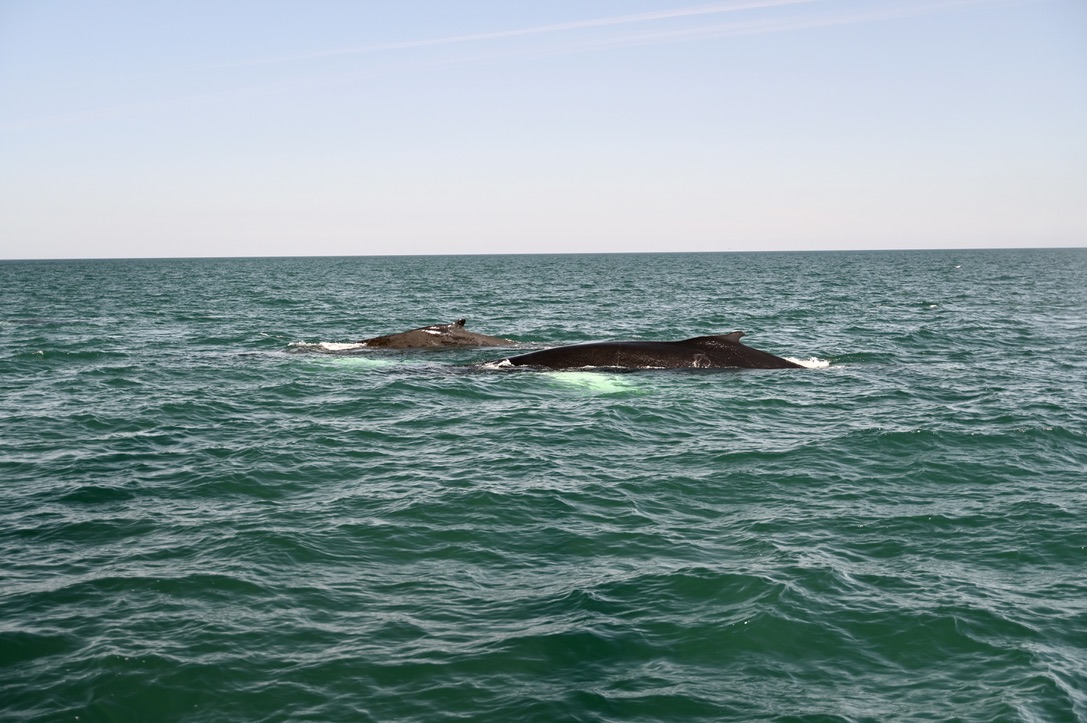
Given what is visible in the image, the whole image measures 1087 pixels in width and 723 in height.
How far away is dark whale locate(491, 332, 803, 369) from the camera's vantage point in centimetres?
2455

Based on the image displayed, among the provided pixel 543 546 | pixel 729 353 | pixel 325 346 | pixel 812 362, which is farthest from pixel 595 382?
pixel 543 546

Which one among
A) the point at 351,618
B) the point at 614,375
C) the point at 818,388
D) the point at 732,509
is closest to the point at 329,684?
the point at 351,618

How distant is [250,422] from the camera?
62.3 feet

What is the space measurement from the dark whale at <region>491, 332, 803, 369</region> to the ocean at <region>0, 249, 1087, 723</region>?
0.79 metres

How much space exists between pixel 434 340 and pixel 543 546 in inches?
756

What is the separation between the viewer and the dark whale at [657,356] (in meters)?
24.5

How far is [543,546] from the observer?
11492 mm

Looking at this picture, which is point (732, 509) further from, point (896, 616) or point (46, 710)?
point (46, 710)

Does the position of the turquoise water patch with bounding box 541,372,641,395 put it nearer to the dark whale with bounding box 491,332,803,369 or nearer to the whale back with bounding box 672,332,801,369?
the dark whale with bounding box 491,332,803,369

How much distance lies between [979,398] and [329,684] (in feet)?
61.7

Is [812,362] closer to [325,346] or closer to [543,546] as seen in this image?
[325,346]

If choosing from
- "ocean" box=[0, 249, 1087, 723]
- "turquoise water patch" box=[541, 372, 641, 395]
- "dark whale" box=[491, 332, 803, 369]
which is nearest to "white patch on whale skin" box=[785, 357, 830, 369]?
"dark whale" box=[491, 332, 803, 369]

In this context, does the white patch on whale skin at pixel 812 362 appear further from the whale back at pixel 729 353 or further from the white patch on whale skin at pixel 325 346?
the white patch on whale skin at pixel 325 346

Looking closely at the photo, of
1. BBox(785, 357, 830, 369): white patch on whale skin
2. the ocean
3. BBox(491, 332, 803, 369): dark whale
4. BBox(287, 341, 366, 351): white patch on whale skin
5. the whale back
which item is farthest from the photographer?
BBox(287, 341, 366, 351): white patch on whale skin
